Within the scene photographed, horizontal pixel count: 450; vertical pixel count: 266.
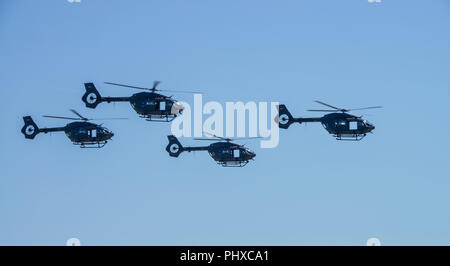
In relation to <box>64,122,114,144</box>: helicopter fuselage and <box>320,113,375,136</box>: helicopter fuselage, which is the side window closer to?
<box>320,113,375,136</box>: helicopter fuselage

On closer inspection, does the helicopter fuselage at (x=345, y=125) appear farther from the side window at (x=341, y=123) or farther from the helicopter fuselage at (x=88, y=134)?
the helicopter fuselage at (x=88, y=134)

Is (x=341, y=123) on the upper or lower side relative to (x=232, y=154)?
upper

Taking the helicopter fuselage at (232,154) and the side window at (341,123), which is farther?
the helicopter fuselage at (232,154)

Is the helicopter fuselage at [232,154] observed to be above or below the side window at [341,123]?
below

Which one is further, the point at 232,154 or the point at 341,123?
the point at 232,154

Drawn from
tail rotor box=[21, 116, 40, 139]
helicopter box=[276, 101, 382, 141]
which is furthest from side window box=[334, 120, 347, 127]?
tail rotor box=[21, 116, 40, 139]

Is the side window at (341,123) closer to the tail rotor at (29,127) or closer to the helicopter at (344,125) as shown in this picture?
the helicopter at (344,125)

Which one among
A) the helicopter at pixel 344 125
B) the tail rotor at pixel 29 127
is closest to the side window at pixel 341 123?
the helicopter at pixel 344 125

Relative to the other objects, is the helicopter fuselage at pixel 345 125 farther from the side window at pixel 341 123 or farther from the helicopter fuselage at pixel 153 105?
the helicopter fuselage at pixel 153 105

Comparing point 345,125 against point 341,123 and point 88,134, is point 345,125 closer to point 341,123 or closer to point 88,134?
point 341,123

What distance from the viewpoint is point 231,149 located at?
72562 millimetres

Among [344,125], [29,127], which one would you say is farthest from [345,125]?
[29,127]
